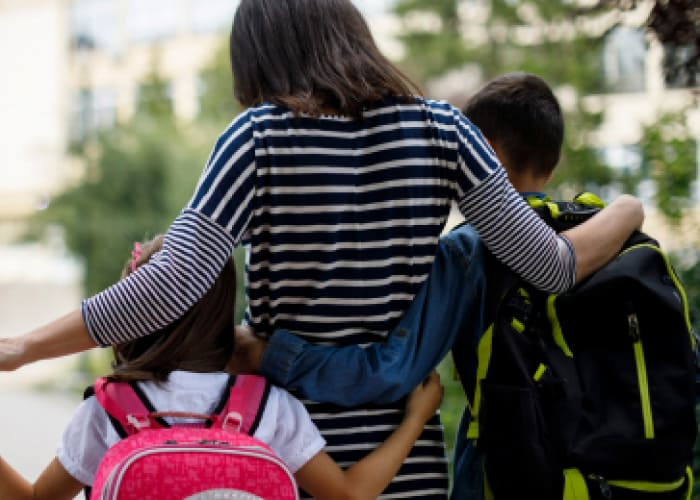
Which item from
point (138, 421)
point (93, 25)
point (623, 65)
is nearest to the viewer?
point (138, 421)

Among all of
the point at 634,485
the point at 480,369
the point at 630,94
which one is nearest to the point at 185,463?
the point at 480,369

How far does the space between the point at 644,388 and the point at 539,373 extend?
218 millimetres

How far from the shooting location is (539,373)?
1.94m

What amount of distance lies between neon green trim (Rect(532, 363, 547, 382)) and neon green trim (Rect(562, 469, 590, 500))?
192 millimetres

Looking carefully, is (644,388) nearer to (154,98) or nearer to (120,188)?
(120,188)

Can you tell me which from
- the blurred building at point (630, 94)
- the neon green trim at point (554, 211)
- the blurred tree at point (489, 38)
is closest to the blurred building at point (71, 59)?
the blurred tree at point (489, 38)

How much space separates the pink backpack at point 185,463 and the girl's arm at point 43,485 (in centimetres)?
21

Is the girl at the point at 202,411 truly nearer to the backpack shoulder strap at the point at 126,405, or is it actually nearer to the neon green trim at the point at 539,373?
the backpack shoulder strap at the point at 126,405

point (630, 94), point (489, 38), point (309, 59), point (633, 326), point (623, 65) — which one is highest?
point (309, 59)

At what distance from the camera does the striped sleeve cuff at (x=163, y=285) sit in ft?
5.62

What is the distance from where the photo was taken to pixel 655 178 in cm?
540

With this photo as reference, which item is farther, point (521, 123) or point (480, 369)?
point (521, 123)

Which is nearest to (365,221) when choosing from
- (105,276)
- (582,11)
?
(582,11)

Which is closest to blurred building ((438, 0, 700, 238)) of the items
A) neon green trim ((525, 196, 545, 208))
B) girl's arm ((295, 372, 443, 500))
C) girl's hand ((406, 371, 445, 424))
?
neon green trim ((525, 196, 545, 208))
